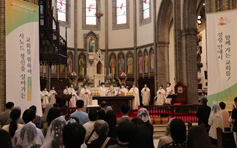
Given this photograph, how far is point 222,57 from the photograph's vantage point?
333 inches

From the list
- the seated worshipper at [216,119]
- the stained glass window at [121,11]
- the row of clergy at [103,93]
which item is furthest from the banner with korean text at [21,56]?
the stained glass window at [121,11]

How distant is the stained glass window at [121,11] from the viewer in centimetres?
2645

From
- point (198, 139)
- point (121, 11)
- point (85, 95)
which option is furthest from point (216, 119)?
point (121, 11)

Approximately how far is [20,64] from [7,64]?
14.5 inches

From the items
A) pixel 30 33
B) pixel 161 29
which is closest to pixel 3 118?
pixel 30 33

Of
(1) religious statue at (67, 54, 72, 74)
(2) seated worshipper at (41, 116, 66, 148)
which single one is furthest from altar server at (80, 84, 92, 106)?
(2) seated worshipper at (41, 116, 66, 148)

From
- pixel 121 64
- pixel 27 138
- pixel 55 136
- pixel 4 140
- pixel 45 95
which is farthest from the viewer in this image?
pixel 121 64

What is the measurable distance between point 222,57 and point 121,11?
1927cm

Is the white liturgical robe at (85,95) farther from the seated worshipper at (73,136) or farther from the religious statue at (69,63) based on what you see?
the seated worshipper at (73,136)

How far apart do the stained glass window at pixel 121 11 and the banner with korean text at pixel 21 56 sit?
18485 millimetres

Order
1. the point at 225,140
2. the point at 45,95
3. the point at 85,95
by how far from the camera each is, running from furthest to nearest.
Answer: the point at 85,95, the point at 45,95, the point at 225,140

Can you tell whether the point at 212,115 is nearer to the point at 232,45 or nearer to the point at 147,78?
the point at 232,45

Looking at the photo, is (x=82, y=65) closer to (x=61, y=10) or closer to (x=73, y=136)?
(x=61, y=10)

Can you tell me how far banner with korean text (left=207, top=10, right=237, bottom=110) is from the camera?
828 centimetres
